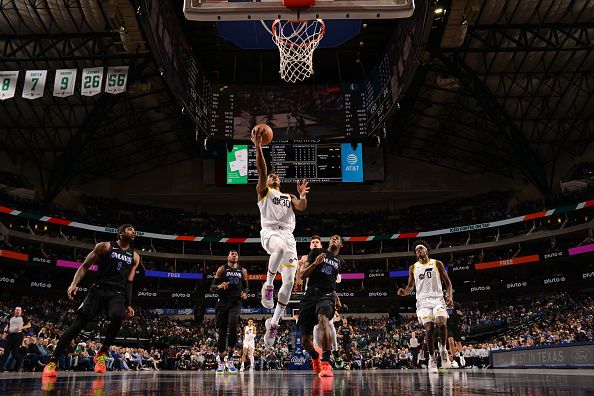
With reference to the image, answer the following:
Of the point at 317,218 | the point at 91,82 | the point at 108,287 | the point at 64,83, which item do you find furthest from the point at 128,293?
the point at 317,218

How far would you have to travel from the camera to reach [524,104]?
3073 centimetres

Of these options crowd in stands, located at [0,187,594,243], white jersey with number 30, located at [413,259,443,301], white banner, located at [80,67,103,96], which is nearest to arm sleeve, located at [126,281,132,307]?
white jersey with number 30, located at [413,259,443,301]

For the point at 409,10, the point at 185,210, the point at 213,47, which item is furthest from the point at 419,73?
the point at 185,210

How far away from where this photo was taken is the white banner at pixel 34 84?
18703 mm

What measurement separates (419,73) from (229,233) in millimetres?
20890

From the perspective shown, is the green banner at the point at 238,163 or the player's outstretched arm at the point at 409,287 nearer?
the player's outstretched arm at the point at 409,287

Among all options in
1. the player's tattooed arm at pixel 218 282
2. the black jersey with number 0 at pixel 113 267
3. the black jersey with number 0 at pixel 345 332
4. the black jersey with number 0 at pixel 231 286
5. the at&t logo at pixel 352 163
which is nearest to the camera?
the black jersey with number 0 at pixel 113 267

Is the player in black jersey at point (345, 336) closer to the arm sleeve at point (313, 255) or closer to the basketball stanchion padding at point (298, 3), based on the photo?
the arm sleeve at point (313, 255)

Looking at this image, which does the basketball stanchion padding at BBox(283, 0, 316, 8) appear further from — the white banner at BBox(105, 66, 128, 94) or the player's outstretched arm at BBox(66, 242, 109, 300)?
the white banner at BBox(105, 66, 128, 94)

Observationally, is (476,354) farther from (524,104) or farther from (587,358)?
(524,104)

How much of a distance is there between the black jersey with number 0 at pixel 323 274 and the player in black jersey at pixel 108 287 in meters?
2.52

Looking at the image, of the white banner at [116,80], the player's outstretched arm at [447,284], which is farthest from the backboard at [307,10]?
the white banner at [116,80]

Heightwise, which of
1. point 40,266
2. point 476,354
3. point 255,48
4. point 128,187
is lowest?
point 476,354

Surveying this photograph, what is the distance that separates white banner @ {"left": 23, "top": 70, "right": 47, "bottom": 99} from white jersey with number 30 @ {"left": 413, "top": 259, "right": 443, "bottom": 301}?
15654mm
